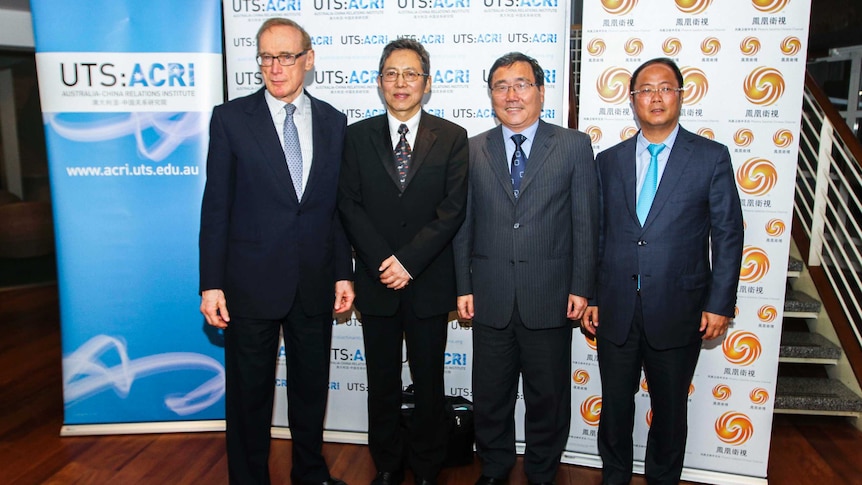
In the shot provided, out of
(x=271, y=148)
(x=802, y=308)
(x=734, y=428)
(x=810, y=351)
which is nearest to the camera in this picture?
(x=271, y=148)

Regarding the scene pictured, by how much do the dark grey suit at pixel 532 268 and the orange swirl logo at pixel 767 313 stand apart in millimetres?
897

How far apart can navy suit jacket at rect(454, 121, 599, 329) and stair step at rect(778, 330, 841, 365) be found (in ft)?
6.20

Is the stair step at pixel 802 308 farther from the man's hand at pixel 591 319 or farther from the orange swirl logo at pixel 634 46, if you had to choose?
the orange swirl logo at pixel 634 46

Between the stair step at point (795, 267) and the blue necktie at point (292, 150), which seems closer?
the blue necktie at point (292, 150)

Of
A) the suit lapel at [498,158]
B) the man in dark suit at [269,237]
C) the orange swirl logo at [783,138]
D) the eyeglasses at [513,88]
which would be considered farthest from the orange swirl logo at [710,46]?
the man in dark suit at [269,237]

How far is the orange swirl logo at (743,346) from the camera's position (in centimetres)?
275

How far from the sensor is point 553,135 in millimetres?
2410

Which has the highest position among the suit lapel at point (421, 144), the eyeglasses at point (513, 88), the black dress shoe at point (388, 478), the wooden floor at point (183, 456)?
the eyeglasses at point (513, 88)

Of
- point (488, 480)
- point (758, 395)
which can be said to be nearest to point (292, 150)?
point (488, 480)

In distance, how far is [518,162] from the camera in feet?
7.98

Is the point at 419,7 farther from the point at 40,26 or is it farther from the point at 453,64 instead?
the point at 40,26

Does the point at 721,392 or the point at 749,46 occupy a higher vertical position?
Answer: the point at 749,46

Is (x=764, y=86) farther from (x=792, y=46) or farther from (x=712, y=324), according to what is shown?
(x=712, y=324)

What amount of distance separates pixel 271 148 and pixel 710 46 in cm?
189
